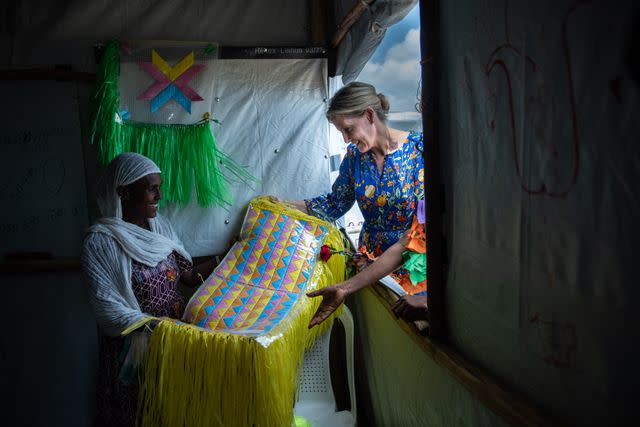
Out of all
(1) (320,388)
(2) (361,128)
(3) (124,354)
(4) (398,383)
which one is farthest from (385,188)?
(3) (124,354)

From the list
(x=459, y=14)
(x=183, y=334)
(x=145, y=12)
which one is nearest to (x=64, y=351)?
(x=183, y=334)

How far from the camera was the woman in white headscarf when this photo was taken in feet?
5.44

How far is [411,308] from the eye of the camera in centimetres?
143

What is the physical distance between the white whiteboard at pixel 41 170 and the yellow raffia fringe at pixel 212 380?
127 cm

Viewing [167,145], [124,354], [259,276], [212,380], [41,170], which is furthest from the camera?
[41,170]

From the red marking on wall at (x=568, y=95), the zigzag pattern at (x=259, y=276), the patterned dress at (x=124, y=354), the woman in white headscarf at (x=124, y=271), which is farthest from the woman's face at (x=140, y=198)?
the red marking on wall at (x=568, y=95)

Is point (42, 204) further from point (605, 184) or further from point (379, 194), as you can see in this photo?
point (605, 184)

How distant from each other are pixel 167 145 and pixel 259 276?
83cm

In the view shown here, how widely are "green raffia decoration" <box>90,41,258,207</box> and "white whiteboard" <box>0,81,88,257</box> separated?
0.23 metres

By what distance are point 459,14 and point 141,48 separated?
1.91m

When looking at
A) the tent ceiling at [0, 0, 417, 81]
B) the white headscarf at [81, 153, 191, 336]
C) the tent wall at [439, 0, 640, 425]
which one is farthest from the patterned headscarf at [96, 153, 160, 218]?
the tent wall at [439, 0, 640, 425]

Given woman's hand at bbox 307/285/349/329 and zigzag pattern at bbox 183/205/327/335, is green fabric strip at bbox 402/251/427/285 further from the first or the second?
zigzag pattern at bbox 183/205/327/335

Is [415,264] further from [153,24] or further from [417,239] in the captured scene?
[153,24]

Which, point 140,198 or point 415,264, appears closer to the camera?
point 415,264
